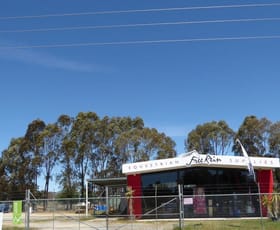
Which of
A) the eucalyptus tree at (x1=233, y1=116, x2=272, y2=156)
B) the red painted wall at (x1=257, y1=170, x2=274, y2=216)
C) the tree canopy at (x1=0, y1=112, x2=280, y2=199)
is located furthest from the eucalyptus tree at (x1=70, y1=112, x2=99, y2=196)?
the red painted wall at (x1=257, y1=170, x2=274, y2=216)

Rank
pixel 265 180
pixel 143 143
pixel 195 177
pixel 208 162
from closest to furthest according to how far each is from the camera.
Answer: pixel 208 162 → pixel 195 177 → pixel 265 180 → pixel 143 143

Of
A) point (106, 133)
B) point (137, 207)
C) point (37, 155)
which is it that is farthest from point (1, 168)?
point (137, 207)

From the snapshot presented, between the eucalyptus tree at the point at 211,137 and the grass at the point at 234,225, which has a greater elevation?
the eucalyptus tree at the point at 211,137

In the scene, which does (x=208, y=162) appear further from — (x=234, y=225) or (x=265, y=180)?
(x=234, y=225)

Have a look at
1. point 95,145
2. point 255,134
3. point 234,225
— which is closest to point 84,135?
point 95,145

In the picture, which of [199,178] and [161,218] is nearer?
[161,218]

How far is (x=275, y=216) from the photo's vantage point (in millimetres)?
28344

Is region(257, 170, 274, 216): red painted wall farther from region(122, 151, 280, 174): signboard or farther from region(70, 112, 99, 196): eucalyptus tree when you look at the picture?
region(70, 112, 99, 196): eucalyptus tree

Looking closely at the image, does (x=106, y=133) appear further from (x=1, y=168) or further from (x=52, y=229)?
(x=52, y=229)

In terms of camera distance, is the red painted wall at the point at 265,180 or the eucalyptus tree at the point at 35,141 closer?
the red painted wall at the point at 265,180

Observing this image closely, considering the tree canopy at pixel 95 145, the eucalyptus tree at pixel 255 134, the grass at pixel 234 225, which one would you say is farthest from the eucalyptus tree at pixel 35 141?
the grass at pixel 234 225

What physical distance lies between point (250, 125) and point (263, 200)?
44.2 m

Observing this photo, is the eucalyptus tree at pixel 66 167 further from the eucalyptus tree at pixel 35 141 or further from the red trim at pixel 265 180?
the red trim at pixel 265 180

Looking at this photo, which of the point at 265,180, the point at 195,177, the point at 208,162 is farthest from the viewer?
the point at 265,180
